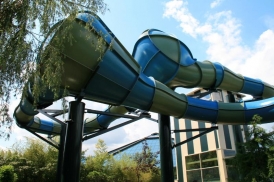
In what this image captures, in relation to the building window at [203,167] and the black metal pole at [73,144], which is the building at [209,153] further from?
the black metal pole at [73,144]

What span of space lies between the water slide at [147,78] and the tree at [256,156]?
2.63 ft

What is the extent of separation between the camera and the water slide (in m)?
4.92

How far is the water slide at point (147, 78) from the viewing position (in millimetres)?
4922

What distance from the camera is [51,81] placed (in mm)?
3645

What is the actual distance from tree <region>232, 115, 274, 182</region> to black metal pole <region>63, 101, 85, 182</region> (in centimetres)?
494

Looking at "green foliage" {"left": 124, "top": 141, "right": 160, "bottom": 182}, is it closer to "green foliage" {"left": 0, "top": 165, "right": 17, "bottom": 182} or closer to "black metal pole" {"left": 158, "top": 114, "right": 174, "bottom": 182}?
"green foliage" {"left": 0, "top": 165, "right": 17, "bottom": 182}

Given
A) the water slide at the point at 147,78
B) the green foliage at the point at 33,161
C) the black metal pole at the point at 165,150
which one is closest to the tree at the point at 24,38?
the water slide at the point at 147,78

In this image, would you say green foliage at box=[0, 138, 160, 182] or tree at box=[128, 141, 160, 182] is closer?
green foliage at box=[0, 138, 160, 182]

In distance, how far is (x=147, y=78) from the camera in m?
6.75

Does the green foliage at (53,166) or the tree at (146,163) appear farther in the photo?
the tree at (146,163)

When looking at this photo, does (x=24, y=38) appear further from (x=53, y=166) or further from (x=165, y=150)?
(x=53, y=166)

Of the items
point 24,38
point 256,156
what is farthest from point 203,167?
point 24,38

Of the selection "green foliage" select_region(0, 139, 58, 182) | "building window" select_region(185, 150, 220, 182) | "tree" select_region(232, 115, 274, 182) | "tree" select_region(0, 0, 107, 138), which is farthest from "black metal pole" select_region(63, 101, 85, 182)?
"building window" select_region(185, 150, 220, 182)

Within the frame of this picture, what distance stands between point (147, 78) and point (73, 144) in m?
2.59
